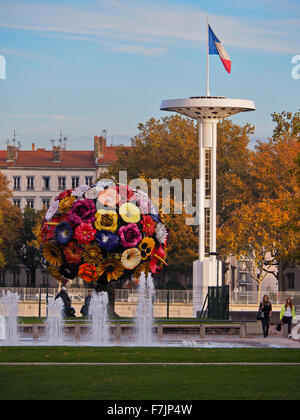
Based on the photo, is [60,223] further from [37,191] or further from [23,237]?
[37,191]

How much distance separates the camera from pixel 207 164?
56125mm

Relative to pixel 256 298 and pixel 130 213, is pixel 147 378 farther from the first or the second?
pixel 256 298

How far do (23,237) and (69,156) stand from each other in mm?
36834

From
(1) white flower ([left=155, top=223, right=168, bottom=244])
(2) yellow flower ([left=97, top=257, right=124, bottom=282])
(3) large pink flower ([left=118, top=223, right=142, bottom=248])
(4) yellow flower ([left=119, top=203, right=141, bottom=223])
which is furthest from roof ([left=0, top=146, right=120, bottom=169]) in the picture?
(3) large pink flower ([left=118, top=223, right=142, bottom=248])

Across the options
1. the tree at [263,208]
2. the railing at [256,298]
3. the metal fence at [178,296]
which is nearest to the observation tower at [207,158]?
the metal fence at [178,296]

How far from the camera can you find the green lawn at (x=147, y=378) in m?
17.6

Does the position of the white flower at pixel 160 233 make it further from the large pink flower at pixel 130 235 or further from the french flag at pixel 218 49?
the french flag at pixel 218 49

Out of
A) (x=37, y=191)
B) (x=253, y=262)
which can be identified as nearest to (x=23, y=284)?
(x=37, y=191)

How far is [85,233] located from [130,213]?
1.78 meters

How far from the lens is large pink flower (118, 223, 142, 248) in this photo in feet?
125

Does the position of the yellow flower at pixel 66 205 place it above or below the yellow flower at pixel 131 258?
above

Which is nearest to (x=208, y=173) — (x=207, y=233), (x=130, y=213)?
(x=207, y=233)

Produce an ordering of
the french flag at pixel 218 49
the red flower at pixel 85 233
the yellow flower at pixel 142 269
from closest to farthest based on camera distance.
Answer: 1. the red flower at pixel 85 233
2. the yellow flower at pixel 142 269
3. the french flag at pixel 218 49

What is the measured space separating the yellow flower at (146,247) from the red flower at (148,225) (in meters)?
0.30
